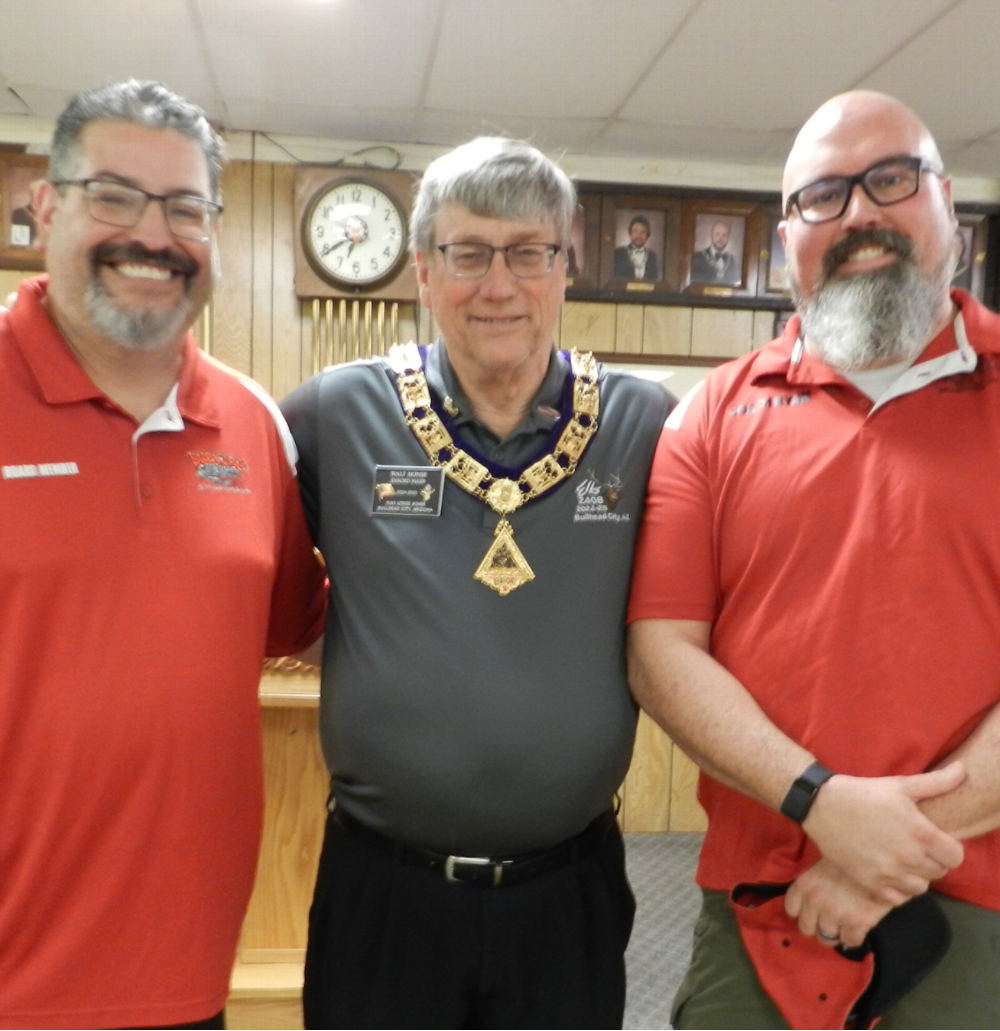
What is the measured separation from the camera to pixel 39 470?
50.3 inches

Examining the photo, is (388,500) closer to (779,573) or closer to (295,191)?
(779,573)

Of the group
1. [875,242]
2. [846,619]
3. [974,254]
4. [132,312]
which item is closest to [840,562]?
[846,619]

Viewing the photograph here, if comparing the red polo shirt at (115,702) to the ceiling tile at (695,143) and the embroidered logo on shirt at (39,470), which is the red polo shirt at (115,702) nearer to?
the embroidered logo on shirt at (39,470)

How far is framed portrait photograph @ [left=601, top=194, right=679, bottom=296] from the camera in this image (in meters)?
4.05

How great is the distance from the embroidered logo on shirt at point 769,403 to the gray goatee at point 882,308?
79mm

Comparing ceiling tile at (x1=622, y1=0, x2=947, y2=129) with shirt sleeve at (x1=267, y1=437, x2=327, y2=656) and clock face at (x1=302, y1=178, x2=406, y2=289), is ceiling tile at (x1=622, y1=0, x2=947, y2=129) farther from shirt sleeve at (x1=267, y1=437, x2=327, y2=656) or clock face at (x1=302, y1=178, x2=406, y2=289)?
shirt sleeve at (x1=267, y1=437, x2=327, y2=656)

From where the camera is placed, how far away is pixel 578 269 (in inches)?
160

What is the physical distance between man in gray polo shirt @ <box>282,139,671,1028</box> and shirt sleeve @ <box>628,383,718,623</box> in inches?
2.1

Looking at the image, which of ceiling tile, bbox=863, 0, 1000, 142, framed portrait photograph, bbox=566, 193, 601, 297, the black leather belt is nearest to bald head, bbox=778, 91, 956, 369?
the black leather belt

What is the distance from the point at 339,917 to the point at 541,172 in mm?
1254

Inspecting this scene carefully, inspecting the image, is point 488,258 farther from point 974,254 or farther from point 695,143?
point 974,254

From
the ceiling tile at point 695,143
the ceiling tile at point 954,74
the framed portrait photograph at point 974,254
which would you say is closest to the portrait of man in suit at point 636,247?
the ceiling tile at point 695,143

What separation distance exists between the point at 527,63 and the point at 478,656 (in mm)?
2361

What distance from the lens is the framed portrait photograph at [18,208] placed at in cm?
376
